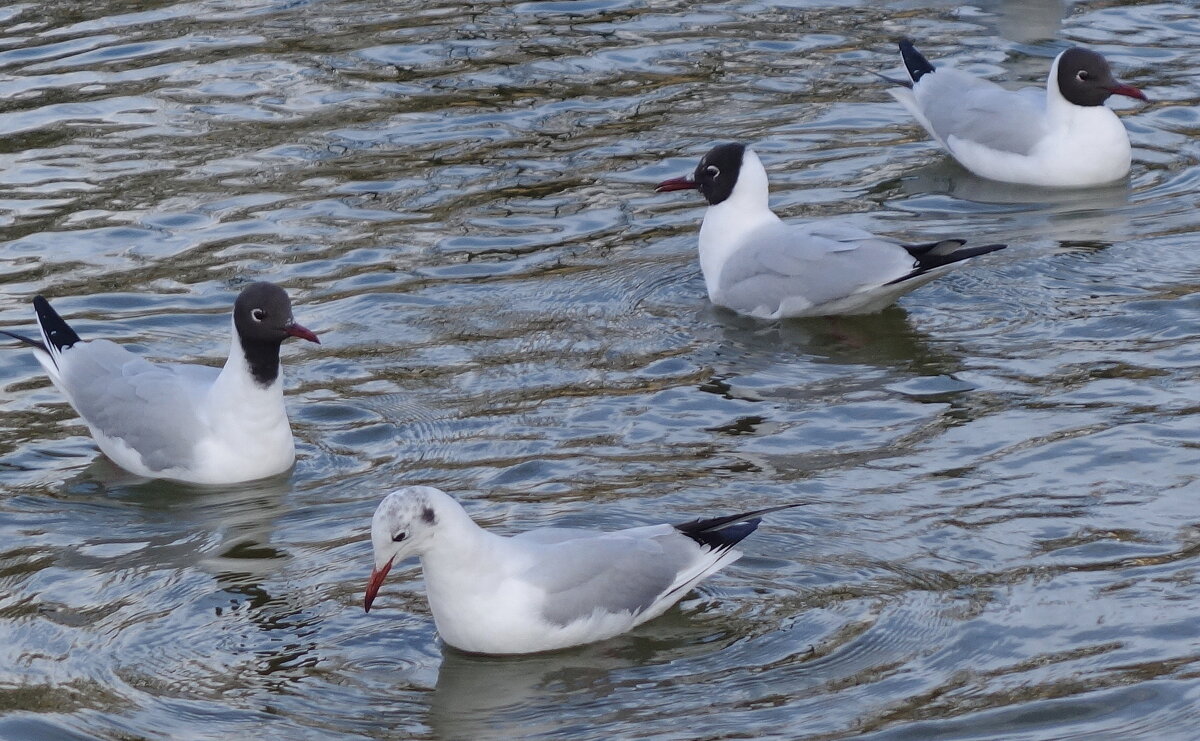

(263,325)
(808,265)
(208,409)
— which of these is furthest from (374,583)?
(808,265)

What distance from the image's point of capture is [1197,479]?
23.6 feet

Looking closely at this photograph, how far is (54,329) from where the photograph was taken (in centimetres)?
876

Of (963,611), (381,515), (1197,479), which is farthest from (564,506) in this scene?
(1197,479)

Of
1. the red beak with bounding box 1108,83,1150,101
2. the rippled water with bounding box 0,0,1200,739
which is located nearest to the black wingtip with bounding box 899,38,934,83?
the rippled water with bounding box 0,0,1200,739

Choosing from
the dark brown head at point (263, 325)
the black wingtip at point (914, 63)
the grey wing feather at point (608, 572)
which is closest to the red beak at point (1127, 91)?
the black wingtip at point (914, 63)

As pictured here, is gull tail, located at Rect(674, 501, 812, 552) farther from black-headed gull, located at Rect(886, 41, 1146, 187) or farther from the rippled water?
black-headed gull, located at Rect(886, 41, 1146, 187)

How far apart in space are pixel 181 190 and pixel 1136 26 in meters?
7.65

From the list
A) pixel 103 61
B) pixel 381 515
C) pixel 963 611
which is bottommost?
pixel 963 611

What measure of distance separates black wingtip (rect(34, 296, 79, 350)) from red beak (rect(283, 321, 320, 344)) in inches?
55.8

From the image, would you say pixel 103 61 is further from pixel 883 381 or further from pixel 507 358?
pixel 883 381

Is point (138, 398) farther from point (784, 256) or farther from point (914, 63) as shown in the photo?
point (914, 63)

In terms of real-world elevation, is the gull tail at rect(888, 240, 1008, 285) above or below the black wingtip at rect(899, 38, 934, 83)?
below

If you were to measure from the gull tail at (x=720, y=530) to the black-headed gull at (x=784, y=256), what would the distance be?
302cm

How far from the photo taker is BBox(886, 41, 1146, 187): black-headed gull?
36.7 ft
